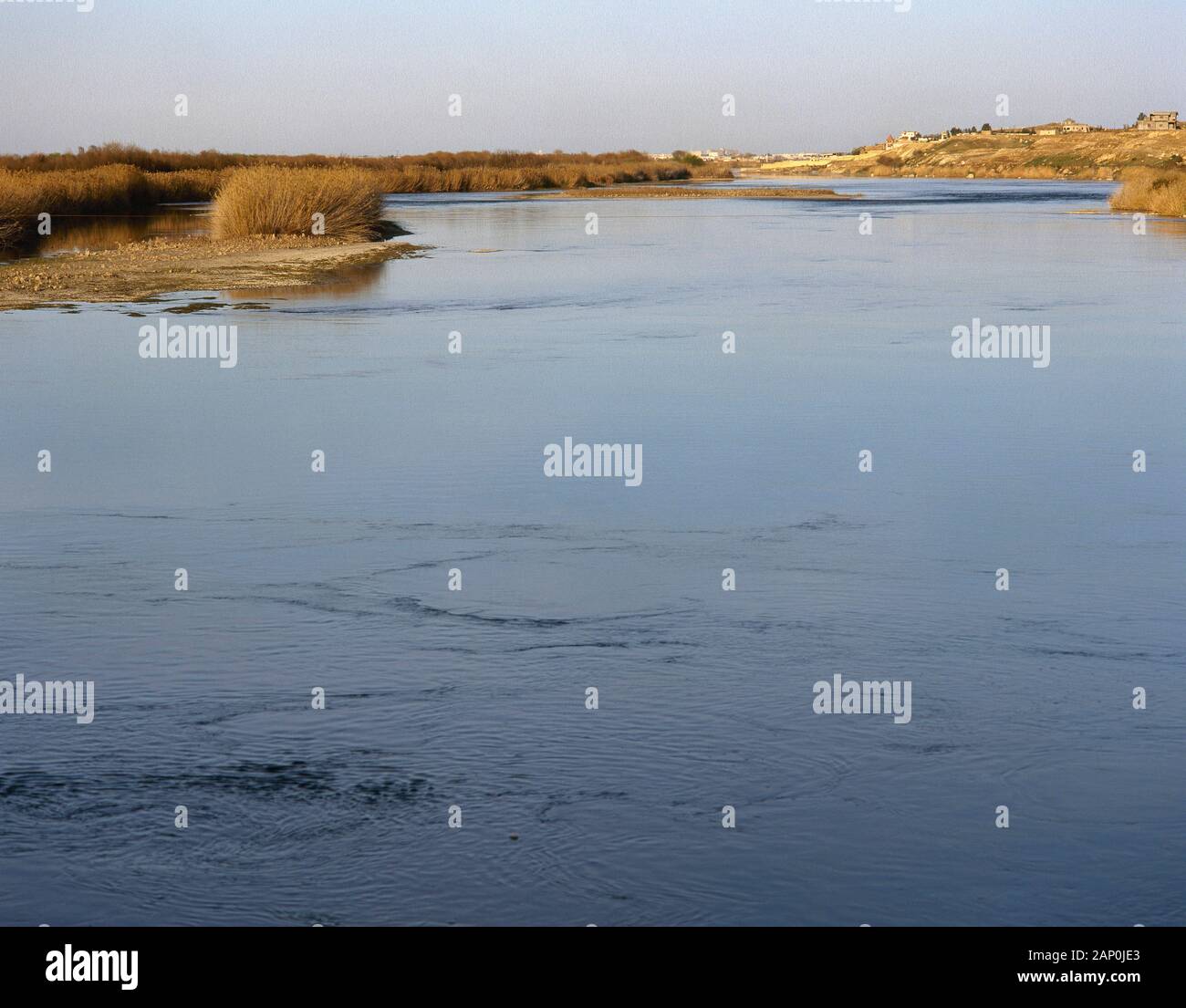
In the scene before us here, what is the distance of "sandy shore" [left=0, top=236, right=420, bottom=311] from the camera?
856 inches

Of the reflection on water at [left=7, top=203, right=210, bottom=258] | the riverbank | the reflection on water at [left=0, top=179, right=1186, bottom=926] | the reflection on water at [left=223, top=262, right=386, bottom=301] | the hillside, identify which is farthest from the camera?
the hillside

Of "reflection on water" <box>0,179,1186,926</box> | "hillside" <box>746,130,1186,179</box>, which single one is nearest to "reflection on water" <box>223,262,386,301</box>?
"reflection on water" <box>0,179,1186,926</box>

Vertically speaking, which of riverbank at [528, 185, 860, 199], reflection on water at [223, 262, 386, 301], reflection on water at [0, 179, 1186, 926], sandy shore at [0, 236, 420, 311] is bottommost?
reflection on water at [0, 179, 1186, 926]

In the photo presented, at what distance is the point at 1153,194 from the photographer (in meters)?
40.9

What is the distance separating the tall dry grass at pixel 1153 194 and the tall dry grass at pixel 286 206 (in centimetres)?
2054

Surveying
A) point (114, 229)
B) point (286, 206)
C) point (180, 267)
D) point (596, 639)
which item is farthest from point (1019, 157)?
point (596, 639)

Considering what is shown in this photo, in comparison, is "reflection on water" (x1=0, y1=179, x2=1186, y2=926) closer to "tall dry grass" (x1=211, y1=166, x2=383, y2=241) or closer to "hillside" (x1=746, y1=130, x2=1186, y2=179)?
"tall dry grass" (x1=211, y1=166, x2=383, y2=241)

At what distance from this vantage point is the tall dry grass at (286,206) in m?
31.1

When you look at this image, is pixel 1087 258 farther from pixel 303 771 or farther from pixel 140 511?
pixel 303 771

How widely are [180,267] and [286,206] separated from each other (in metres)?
7.13

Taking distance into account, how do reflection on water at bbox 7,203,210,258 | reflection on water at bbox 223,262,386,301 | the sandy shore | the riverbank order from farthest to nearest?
the riverbank → reflection on water at bbox 7,203,210,258 → the sandy shore → reflection on water at bbox 223,262,386,301

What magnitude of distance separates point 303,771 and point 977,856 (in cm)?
237

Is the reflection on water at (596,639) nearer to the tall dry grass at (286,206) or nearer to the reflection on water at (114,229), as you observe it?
the reflection on water at (114,229)

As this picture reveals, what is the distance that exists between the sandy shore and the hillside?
176 feet
